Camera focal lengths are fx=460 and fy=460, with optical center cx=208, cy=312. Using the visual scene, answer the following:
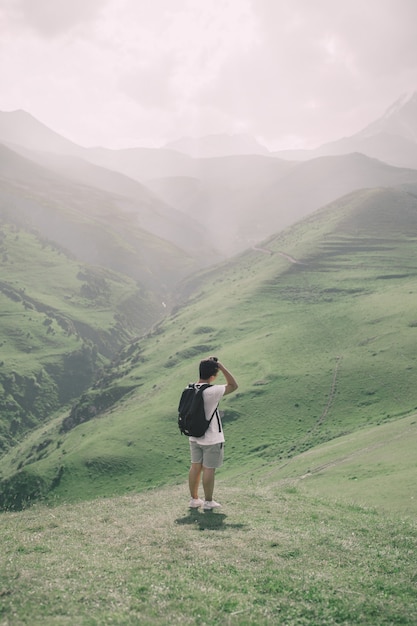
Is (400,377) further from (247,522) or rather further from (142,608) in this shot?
(142,608)

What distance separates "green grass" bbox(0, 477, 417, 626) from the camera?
30.7ft

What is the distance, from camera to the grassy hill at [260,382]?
70.3 m

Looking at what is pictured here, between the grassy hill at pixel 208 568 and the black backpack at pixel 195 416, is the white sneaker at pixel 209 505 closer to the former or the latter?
the grassy hill at pixel 208 568

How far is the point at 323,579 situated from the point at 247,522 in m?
5.05

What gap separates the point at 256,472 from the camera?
5572 centimetres

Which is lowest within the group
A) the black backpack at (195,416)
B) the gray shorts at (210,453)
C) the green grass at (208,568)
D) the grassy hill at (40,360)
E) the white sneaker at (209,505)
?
the grassy hill at (40,360)

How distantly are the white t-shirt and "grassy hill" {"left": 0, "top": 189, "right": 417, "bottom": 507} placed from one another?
22.4 metres

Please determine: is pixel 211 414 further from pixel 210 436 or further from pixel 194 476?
pixel 194 476

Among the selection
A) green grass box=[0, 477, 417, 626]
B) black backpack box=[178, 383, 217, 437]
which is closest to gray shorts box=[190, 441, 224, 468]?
black backpack box=[178, 383, 217, 437]

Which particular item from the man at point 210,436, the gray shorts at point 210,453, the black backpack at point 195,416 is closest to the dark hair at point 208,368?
the man at point 210,436

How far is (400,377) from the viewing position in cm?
7700

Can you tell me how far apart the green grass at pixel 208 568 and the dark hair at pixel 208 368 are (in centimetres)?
491

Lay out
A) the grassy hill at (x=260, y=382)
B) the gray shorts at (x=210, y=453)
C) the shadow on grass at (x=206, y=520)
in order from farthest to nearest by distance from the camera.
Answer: the grassy hill at (x=260, y=382)
the gray shorts at (x=210, y=453)
the shadow on grass at (x=206, y=520)

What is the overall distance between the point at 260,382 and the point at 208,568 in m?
78.2
